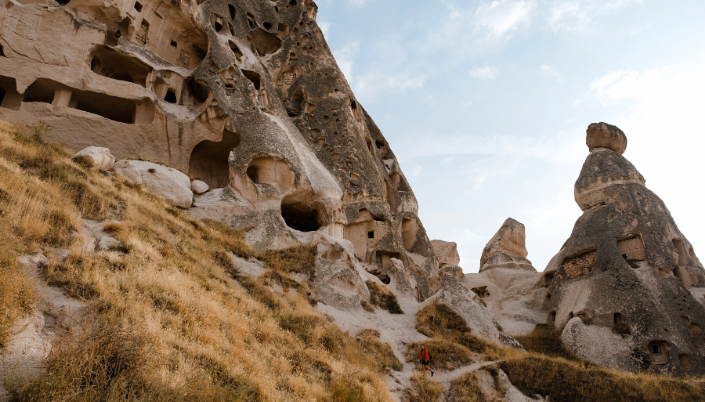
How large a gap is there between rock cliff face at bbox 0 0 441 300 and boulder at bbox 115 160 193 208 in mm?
55

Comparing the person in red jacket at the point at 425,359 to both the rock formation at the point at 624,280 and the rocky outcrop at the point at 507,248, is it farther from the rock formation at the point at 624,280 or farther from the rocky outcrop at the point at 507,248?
the rocky outcrop at the point at 507,248

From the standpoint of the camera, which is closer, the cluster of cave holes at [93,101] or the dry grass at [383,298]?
the dry grass at [383,298]

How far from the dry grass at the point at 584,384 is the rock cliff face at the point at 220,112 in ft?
13.7

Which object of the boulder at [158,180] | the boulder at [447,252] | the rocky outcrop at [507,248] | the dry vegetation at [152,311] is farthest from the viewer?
the rocky outcrop at [507,248]

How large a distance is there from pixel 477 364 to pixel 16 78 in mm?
13866

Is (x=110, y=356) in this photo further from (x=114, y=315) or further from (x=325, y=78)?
(x=325, y=78)

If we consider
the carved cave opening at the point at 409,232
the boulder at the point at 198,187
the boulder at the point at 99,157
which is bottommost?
the boulder at the point at 99,157

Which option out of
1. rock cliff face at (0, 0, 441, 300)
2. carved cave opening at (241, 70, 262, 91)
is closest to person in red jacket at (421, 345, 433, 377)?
rock cliff face at (0, 0, 441, 300)

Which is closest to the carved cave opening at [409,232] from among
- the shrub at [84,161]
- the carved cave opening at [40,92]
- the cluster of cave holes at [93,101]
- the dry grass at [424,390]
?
the dry grass at [424,390]

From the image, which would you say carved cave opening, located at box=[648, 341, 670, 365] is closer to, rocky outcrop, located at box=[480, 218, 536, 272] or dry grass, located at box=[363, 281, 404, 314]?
dry grass, located at box=[363, 281, 404, 314]

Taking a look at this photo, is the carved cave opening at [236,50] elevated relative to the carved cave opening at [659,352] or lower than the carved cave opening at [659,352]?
elevated

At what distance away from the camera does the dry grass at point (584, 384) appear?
8.69m

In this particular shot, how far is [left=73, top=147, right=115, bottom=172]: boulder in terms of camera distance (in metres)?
10.1

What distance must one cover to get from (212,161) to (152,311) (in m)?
11.8
